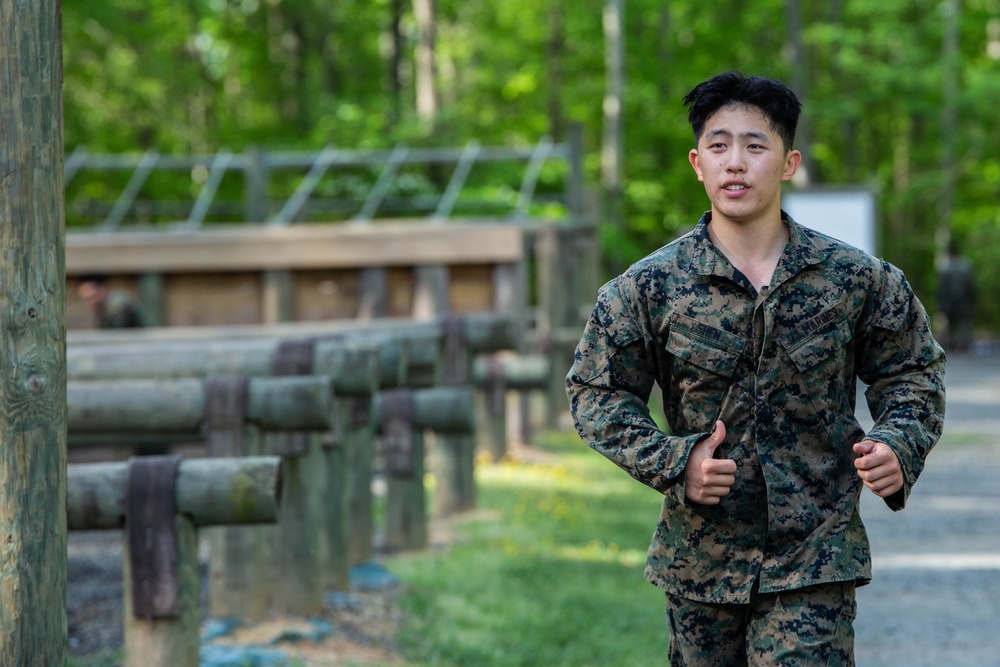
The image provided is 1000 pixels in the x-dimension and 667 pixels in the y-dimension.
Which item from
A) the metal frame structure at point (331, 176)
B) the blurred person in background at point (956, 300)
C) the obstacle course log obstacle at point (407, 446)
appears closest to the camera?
the obstacle course log obstacle at point (407, 446)

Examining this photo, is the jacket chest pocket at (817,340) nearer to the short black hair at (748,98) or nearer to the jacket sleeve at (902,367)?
the jacket sleeve at (902,367)

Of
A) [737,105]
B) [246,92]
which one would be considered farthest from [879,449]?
[246,92]

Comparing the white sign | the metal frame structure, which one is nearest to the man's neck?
the metal frame structure

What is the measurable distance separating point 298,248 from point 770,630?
35.5 feet

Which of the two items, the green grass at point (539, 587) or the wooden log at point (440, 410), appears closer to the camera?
the green grass at point (539, 587)

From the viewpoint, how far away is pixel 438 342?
10.6 metres

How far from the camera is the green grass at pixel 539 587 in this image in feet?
22.6

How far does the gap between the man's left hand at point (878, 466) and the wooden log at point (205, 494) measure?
8.19 feet

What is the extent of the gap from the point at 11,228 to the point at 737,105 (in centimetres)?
186

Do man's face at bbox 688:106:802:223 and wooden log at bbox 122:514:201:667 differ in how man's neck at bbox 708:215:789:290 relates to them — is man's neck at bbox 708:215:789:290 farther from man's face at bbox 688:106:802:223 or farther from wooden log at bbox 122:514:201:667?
wooden log at bbox 122:514:201:667

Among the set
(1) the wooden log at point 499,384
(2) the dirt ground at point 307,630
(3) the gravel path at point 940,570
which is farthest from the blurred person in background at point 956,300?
(2) the dirt ground at point 307,630

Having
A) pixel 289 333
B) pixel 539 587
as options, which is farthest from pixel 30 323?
pixel 289 333

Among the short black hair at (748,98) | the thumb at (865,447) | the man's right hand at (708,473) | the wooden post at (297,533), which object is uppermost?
the short black hair at (748,98)

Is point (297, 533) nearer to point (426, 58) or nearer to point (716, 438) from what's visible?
point (716, 438)
